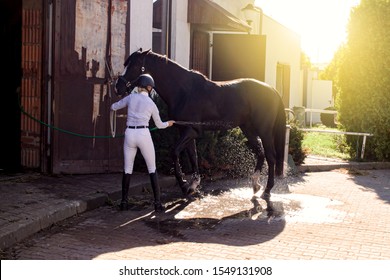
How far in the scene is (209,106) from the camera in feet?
28.3

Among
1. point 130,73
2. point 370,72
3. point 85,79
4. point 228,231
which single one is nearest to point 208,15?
point 370,72

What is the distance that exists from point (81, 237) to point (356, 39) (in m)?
10.8

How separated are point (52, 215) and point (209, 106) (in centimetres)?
310

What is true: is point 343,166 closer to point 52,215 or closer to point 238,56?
point 238,56

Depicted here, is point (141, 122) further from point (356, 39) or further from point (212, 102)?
point (356, 39)

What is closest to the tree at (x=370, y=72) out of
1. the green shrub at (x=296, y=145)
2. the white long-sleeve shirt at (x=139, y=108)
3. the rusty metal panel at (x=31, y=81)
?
the green shrub at (x=296, y=145)

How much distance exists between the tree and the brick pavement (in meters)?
5.41

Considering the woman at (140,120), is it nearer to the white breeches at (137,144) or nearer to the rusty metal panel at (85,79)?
the white breeches at (137,144)

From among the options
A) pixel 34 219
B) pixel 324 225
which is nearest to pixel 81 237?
pixel 34 219

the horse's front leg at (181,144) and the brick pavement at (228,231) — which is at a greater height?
the horse's front leg at (181,144)

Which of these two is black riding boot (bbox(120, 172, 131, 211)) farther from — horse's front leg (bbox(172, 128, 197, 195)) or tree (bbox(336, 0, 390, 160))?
tree (bbox(336, 0, 390, 160))

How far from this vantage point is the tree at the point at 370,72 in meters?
14.2

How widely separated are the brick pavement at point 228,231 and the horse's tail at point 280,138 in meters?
0.46

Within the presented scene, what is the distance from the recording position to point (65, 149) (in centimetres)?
952
